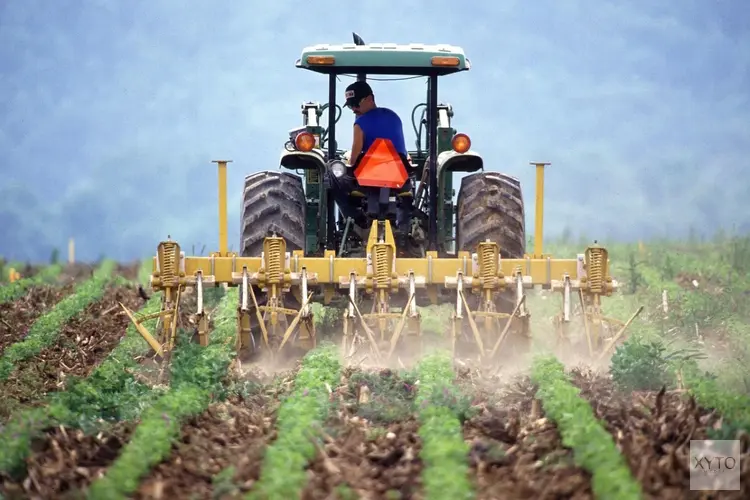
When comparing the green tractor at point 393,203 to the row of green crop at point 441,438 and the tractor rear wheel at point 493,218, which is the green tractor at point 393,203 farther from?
the row of green crop at point 441,438

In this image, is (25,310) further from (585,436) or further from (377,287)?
(585,436)

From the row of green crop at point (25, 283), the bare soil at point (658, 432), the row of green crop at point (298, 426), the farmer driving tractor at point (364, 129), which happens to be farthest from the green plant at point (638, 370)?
the row of green crop at point (25, 283)

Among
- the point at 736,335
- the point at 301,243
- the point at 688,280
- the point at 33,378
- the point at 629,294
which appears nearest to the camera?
the point at 33,378

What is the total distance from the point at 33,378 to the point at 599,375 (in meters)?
4.65

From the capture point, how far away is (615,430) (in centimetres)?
730

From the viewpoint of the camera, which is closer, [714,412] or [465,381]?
[714,412]

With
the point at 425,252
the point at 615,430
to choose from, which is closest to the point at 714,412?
the point at 615,430

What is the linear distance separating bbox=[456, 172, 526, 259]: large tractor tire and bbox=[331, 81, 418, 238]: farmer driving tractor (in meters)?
0.65

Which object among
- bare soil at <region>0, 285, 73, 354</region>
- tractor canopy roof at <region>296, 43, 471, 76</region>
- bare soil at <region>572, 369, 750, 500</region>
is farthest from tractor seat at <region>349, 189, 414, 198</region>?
bare soil at <region>0, 285, 73, 354</region>

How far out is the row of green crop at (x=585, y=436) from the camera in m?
6.01

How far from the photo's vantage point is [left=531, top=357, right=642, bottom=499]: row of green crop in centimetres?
601

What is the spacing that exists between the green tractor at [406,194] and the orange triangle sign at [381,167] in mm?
227

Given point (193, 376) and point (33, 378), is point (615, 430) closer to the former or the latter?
point (193, 376)

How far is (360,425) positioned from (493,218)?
404cm
